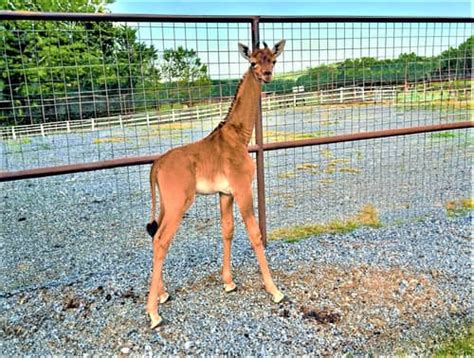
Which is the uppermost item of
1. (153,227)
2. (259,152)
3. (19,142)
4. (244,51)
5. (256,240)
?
(244,51)

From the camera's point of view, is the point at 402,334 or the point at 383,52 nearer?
the point at 402,334

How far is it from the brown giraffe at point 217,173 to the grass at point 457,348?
1.09 meters

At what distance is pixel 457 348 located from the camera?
2562mm

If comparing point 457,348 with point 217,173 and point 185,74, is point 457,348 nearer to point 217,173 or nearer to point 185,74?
point 217,173

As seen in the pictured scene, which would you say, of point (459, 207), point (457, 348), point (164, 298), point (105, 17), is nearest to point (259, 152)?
point (164, 298)

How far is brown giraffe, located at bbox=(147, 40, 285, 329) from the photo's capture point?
2.80 meters

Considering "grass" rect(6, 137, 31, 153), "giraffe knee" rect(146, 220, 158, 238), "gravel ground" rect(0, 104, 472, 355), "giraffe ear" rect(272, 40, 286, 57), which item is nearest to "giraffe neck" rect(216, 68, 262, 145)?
"giraffe ear" rect(272, 40, 286, 57)

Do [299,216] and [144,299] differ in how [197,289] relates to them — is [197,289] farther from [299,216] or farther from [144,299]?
[299,216]

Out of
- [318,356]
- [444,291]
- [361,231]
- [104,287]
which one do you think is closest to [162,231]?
[104,287]

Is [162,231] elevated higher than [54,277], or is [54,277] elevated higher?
[162,231]

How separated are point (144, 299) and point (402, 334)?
186 cm

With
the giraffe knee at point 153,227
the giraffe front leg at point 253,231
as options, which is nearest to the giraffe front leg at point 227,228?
the giraffe front leg at point 253,231

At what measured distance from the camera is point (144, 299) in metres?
3.16

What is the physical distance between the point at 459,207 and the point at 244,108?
3738 millimetres
